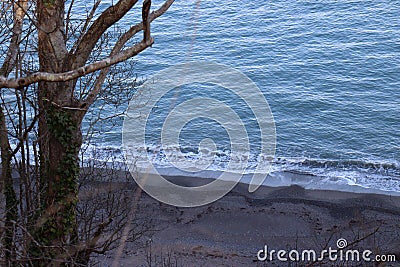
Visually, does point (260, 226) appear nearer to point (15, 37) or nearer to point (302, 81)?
point (15, 37)

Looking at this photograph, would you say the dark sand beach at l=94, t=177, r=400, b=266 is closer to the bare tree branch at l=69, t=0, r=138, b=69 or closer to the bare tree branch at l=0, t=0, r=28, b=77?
the bare tree branch at l=0, t=0, r=28, b=77

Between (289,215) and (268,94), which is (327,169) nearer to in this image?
(289,215)

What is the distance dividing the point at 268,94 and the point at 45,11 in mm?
21788

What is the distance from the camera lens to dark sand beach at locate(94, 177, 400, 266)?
1647 centimetres

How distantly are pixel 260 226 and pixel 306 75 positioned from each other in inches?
648

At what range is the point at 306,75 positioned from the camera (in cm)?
3338

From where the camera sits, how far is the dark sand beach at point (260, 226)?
16.5 m

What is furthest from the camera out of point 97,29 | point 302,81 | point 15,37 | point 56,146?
point 302,81

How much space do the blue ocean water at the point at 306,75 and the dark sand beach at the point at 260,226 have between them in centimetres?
226

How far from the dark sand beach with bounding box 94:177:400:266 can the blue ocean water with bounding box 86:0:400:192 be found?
2262 mm

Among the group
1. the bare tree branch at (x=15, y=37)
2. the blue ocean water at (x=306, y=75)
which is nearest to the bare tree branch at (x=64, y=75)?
the bare tree branch at (x=15, y=37)

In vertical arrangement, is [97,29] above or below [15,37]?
below

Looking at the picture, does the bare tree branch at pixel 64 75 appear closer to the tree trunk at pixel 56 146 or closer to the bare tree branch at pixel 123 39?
the bare tree branch at pixel 123 39

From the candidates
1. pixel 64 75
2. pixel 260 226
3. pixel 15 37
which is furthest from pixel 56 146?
pixel 260 226
